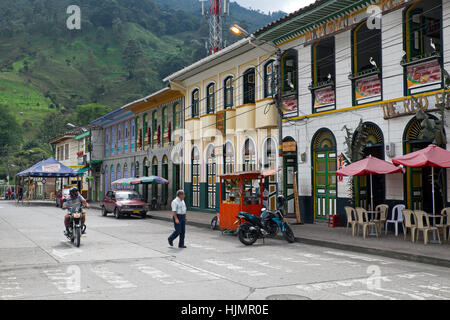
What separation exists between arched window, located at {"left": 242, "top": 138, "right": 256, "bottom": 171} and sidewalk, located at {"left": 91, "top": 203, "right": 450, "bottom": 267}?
6511 mm

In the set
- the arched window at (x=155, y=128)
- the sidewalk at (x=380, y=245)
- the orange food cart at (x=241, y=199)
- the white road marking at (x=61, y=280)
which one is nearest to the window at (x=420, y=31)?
the sidewalk at (x=380, y=245)

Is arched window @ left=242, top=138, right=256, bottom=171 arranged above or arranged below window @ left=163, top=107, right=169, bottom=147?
below

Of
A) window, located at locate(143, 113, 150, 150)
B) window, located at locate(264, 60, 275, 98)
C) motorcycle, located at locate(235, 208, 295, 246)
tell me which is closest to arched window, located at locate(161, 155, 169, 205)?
window, located at locate(143, 113, 150, 150)

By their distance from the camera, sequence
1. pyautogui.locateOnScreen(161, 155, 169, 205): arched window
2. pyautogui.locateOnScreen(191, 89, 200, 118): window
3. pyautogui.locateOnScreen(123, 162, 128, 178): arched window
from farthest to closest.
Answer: pyautogui.locateOnScreen(123, 162, 128, 178): arched window → pyautogui.locateOnScreen(161, 155, 169, 205): arched window → pyautogui.locateOnScreen(191, 89, 200, 118): window

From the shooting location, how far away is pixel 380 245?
1227cm

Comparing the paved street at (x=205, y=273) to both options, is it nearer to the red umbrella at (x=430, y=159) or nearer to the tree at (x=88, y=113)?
the red umbrella at (x=430, y=159)

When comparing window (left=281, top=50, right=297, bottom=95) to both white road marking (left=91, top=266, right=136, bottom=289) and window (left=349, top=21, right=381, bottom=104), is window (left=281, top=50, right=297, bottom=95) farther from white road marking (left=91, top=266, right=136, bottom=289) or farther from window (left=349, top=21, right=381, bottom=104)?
white road marking (left=91, top=266, right=136, bottom=289)

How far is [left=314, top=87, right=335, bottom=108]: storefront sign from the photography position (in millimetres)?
17953

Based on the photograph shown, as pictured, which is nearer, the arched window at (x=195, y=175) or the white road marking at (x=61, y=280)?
the white road marking at (x=61, y=280)

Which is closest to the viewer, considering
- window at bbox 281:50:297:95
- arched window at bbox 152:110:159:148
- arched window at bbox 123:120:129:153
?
window at bbox 281:50:297:95

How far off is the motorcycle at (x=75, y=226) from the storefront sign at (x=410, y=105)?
10.2 metres

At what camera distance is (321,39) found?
18.3 m

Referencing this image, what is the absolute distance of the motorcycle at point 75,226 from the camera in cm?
1316
